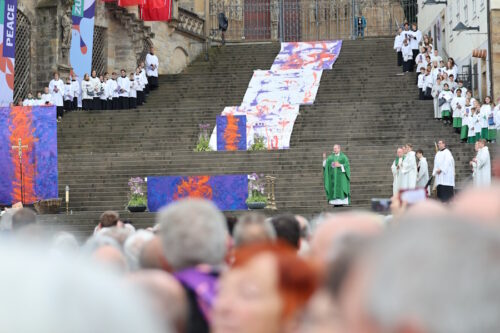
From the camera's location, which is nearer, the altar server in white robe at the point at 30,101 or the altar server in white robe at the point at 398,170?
the altar server in white robe at the point at 398,170

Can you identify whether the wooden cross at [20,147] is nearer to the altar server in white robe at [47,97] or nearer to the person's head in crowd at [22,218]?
the altar server in white robe at [47,97]

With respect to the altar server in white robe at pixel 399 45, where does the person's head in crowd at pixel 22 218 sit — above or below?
below

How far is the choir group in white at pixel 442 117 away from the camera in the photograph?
25922mm

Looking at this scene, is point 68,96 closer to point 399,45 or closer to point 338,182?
point 399,45

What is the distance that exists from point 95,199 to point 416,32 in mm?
15521

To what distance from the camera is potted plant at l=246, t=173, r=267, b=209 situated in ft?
83.5

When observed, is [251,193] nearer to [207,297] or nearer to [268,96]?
[268,96]

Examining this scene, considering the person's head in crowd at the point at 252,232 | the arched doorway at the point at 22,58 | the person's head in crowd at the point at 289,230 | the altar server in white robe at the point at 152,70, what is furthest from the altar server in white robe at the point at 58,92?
the person's head in crowd at the point at 252,232

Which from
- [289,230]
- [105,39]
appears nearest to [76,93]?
[105,39]

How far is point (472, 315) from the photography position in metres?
2.07

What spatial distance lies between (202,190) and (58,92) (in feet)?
38.0

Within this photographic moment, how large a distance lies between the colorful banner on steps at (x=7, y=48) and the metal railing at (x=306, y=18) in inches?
621

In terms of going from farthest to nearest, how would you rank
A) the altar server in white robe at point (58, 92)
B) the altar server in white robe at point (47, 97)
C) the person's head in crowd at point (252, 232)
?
the altar server in white robe at point (58, 92) → the altar server in white robe at point (47, 97) → the person's head in crowd at point (252, 232)

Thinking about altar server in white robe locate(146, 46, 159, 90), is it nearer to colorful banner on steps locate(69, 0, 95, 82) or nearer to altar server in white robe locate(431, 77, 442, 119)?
colorful banner on steps locate(69, 0, 95, 82)
